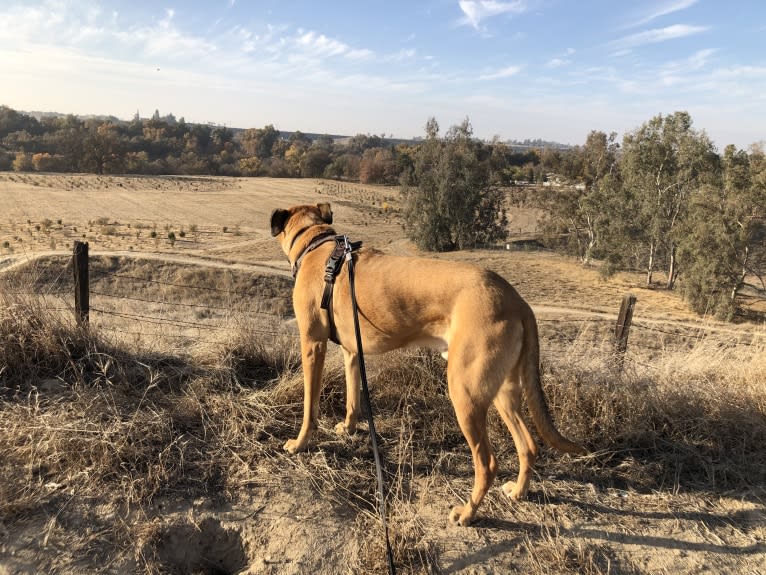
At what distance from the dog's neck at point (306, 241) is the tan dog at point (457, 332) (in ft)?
0.51

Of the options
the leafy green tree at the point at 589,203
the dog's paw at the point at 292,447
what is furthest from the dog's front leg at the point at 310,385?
the leafy green tree at the point at 589,203

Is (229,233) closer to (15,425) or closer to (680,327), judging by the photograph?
(680,327)

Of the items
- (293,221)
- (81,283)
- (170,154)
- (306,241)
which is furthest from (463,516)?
(170,154)

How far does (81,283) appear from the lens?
241 inches

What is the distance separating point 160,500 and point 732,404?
469 cm

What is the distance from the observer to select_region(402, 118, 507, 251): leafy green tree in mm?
39875

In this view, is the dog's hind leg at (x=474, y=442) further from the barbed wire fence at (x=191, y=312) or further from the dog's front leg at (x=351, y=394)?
the barbed wire fence at (x=191, y=312)

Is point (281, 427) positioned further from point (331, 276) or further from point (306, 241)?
point (306, 241)

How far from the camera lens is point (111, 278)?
61.1 feet

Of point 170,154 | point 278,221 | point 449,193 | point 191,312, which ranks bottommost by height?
point 191,312

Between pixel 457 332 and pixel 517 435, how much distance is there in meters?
0.98

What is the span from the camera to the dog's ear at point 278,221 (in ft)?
14.8

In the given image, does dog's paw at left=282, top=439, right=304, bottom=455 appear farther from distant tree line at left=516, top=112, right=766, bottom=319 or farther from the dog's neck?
distant tree line at left=516, top=112, right=766, bottom=319

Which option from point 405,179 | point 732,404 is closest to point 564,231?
point 405,179
